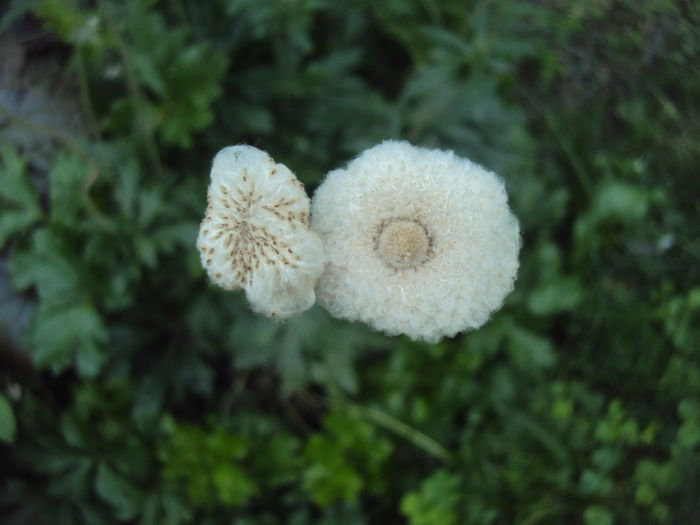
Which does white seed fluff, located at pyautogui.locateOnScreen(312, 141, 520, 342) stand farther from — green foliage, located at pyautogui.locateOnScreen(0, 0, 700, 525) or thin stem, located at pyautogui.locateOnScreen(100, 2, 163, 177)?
thin stem, located at pyautogui.locateOnScreen(100, 2, 163, 177)

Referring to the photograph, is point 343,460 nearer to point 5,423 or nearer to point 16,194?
point 5,423

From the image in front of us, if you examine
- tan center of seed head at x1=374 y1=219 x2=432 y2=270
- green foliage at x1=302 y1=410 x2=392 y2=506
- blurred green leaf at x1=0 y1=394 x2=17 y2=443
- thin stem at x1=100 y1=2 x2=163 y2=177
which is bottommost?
green foliage at x1=302 y1=410 x2=392 y2=506

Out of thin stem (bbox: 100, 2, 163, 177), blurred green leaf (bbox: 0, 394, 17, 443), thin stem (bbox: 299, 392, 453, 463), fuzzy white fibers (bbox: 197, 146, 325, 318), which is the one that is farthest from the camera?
thin stem (bbox: 299, 392, 453, 463)

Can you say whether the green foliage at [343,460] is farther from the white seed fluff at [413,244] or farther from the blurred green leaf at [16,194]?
the white seed fluff at [413,244]

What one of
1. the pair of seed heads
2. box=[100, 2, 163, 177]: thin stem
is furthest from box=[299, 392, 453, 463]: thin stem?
the pair of seed heads

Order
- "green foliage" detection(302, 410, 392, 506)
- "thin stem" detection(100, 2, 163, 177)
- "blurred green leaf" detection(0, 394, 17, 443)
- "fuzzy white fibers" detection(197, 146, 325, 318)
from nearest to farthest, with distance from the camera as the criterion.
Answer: "fuzzy white fibers" detection(197, 146, 325, 318) → "blurred green leaf" detection(0, 394, 17, 443) → "thin stem" detection(100, 2, 163, 177) → "green foliage" detection(302, 410, 392, 506)

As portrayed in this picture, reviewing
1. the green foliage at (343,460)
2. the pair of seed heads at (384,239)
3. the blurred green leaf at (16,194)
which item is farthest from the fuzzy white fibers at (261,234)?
the green foliage at (343,460)

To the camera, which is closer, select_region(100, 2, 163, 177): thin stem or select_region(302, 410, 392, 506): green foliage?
select_region(100, 2, 163, 177): thin stem

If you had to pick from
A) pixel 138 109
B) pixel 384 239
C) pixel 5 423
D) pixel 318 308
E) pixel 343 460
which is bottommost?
pixel 343 460

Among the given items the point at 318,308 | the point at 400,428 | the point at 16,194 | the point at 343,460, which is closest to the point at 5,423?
the point at 16,194
